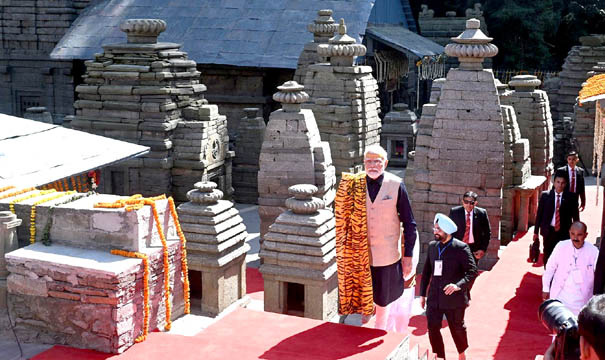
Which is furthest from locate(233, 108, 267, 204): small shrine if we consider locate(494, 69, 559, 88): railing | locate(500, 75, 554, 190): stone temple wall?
locate(494, 69, 559, 88): railing

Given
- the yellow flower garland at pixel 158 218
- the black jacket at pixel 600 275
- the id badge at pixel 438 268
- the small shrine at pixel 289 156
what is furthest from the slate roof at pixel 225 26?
the black jacket at pixel 600 275

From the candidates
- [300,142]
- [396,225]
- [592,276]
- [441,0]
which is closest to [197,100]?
[300,142]

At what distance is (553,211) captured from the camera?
35.1 ft

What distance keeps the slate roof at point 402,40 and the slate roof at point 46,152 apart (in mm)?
17012

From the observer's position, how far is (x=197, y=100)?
61.7ft

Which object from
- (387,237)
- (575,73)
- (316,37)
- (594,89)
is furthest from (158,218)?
(575,73)

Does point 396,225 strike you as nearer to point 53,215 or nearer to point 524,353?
point 524,353

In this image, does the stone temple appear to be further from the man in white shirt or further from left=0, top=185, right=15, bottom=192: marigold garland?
the man in white shirt

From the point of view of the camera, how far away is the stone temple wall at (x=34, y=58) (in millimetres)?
27734

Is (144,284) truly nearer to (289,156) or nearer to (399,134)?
(289,156)

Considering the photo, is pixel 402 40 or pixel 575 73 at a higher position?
pixel 402 40

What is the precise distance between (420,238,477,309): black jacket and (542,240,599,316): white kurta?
0.80 m

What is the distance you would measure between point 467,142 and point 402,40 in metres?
15.9

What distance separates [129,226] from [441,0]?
3280 cm
